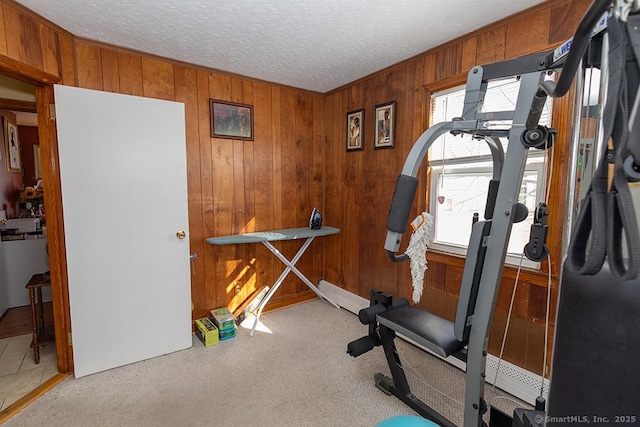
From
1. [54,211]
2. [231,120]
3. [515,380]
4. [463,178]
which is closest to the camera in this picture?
[515,380]

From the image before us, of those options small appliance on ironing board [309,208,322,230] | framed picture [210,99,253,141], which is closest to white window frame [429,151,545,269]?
small appliance on ironing board [309,208,322,230]

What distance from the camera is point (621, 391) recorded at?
0.57 m

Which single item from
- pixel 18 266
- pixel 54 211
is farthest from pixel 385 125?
pixel 18 266

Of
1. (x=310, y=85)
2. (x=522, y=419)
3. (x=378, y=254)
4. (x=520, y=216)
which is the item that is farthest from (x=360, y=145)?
(x=522, y=419)

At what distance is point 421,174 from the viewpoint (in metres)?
2.53

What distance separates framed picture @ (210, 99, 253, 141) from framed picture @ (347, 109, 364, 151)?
1.00m

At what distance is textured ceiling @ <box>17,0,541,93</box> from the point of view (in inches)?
69.7

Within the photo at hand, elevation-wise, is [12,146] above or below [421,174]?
above

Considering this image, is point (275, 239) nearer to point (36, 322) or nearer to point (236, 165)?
point (236, 165)

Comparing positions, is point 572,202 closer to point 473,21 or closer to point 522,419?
point 522,419

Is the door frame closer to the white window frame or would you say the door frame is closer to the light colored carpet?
the light colored carpet

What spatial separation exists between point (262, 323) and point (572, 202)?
2741mm

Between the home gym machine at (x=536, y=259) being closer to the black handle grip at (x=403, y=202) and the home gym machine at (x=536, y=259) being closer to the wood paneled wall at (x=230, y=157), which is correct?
the black handle grip at (x=403, y=202)

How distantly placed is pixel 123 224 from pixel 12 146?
331 centimetres
